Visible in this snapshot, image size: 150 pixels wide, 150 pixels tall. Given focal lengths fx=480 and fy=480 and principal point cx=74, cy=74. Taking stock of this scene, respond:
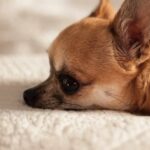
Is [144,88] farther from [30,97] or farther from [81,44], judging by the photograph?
[30,97]

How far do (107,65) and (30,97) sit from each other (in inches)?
10.4

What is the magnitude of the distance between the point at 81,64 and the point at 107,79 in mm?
89

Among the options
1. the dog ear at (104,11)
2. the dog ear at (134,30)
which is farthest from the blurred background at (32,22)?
the dog ear at (134,30)

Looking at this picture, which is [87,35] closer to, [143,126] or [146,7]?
[146,7]

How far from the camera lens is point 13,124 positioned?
124cm

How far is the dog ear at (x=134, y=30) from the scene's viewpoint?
1.41 metres

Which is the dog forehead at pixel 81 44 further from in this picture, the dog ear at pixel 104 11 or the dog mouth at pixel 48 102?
the dog ear at pixel 104 11

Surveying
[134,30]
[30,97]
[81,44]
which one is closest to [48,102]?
[30,97]

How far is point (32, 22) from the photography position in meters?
2.52

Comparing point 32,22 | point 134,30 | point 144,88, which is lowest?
point 32,22

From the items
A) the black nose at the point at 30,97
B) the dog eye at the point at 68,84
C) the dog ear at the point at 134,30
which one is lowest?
the black nose at the point at 30,97

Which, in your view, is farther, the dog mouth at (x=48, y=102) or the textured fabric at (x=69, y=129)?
the dog mouth at (x=48, y=102)

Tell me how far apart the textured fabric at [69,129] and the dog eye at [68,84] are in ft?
0.31

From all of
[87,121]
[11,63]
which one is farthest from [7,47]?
[87,121]
